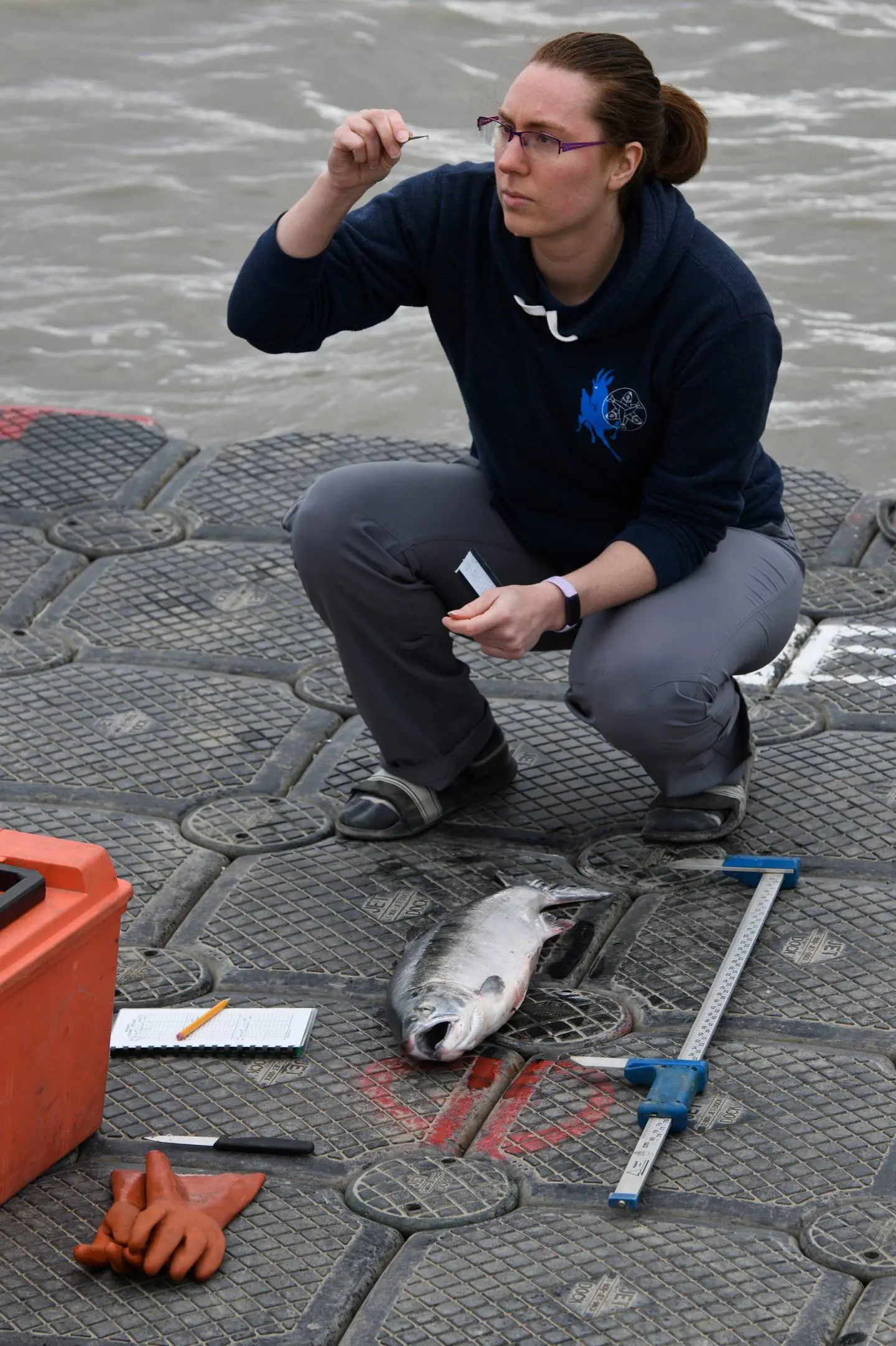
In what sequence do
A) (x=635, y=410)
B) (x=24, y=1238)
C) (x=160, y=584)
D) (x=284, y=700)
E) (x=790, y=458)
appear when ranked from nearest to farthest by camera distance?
1. (x=24, y=1238)
2. (x=635, y=410)
3. (x=284, y=700)
4. (x=160, y=584)
5. (x=790, y=458)

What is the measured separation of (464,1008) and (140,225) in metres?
5.59

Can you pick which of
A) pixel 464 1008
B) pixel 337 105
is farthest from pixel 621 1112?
pixel 337 105

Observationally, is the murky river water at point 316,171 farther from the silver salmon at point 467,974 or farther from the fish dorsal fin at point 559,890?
the silver salmon at point 467,974

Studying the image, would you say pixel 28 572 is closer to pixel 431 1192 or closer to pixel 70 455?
pixel 70 455

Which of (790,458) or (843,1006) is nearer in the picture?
(843,1006)

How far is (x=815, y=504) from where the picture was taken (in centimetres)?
436

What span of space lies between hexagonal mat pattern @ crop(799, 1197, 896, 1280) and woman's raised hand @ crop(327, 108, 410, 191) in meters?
1.57

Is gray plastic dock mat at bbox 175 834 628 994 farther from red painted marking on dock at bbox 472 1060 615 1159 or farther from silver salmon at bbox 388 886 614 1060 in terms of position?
red painted marking on dock at bbox 472 1060 615 1159

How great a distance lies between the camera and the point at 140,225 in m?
7.49

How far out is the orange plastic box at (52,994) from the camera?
7.20 feet

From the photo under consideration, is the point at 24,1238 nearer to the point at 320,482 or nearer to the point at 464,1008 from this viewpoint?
the point at 464,1008

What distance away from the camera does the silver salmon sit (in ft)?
8.34

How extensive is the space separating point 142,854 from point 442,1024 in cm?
76

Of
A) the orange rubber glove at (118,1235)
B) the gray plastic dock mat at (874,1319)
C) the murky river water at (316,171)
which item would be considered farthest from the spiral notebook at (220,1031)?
the murky river water at (316,171)
